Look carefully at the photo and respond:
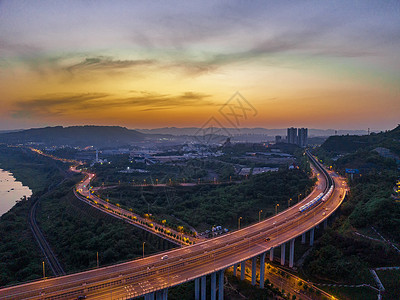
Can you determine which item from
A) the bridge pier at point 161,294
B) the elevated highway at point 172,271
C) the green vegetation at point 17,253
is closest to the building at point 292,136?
the elevated highway at point 172,271

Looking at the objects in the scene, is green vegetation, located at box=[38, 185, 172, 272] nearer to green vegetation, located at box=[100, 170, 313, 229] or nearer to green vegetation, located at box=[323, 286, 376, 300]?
green vegetation, located at box=[100, 170, 313, 229]

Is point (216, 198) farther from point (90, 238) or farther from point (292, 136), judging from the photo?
point (292, 136)

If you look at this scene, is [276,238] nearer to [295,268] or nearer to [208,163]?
[295,268]

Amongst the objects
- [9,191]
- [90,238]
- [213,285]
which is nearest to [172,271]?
[213,285]

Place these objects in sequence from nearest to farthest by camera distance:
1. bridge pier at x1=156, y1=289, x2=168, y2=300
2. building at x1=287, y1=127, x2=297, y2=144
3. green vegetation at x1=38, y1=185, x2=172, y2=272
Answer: bridge pier at x1=156, y1=289, x2=168, y2=300, green vegetation at x1=38, y1=185, x2=172, y2=272, building at x1=287, y1=127, x2=297, y2=144

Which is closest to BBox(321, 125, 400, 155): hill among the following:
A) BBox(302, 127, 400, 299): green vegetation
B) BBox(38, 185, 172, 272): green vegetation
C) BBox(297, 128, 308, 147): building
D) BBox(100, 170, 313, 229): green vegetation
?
BBox(100, 170, 313, 229): green vegetation

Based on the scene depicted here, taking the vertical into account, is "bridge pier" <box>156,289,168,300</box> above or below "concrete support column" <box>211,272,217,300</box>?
above

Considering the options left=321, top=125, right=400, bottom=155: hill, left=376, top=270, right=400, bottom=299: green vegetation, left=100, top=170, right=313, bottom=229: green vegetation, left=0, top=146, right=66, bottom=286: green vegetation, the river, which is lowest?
the river
